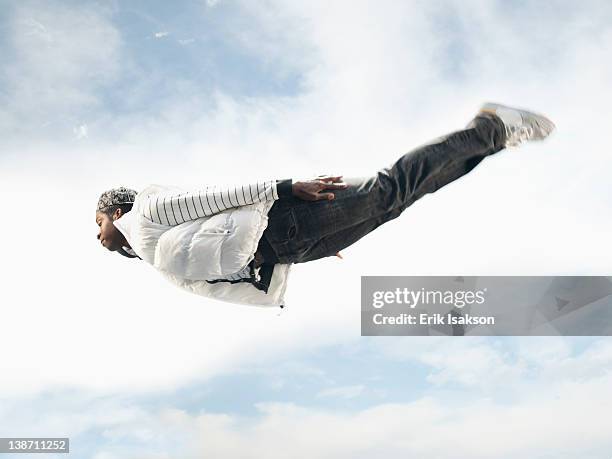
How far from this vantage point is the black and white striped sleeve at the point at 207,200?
3621mm

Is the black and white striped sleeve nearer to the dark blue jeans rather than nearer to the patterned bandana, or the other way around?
the dark blue jeans

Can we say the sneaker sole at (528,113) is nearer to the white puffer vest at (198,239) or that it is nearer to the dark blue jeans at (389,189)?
the dark blue jeans at (389,189)

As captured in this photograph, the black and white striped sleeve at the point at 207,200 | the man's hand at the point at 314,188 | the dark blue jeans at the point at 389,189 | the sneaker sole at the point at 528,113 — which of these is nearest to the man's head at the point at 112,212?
the black and white striped sleeve at the point at 207,200

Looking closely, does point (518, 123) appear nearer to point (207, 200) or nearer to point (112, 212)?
point (207, 200)

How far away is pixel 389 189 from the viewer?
3662 mm

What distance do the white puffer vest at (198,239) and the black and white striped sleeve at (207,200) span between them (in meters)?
0.03

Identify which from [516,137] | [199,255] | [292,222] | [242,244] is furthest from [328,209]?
[516,137]

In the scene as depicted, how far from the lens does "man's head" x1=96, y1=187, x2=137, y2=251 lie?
392 cm

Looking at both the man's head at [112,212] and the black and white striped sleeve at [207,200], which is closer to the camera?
the black and white striped sleeve at [207,200]

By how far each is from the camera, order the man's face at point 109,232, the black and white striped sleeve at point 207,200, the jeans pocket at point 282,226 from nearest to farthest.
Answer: the black and white striped sleeve at point 207,200 → the jeans pocket at point 282,226 → the man's face at point 109,232

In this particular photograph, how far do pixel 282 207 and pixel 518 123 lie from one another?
135cm

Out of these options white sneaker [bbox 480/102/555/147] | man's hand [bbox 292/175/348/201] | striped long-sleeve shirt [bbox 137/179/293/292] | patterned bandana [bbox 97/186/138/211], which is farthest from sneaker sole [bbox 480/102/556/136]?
patterned bandana [bbox 97/186/138/211]

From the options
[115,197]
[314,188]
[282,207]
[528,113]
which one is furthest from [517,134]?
[115,197]

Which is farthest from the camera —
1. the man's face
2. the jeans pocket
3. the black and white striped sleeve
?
the man's face
